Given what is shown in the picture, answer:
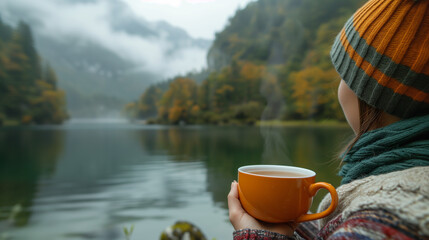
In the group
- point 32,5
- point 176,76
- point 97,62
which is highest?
point 32,5

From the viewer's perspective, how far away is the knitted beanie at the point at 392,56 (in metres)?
0.31

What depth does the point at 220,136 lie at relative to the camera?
3420 millimetres

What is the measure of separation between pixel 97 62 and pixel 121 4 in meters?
1.63

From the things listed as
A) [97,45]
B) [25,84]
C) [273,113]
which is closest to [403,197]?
[273,113]

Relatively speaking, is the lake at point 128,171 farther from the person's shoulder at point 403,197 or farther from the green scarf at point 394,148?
the person's shoulder at point 403,197

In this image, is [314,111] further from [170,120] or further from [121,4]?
[121,4]

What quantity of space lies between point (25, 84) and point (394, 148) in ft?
22.0

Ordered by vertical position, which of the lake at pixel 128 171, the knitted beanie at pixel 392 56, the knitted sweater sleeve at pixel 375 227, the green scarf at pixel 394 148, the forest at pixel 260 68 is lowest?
the lake at pixel 128 171

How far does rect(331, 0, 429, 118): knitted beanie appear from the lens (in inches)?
12.3

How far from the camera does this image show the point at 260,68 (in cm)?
286

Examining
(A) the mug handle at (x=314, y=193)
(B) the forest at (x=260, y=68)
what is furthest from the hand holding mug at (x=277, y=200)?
(B) the forest at (x=260, y=68)

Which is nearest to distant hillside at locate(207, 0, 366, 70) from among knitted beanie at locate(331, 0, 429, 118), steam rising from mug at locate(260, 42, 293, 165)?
steam rising from mug at locate(260, 42, 293, 165)

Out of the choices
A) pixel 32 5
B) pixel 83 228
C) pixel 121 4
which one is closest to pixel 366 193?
pixel 83 228

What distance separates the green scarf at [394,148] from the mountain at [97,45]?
13.9ft
